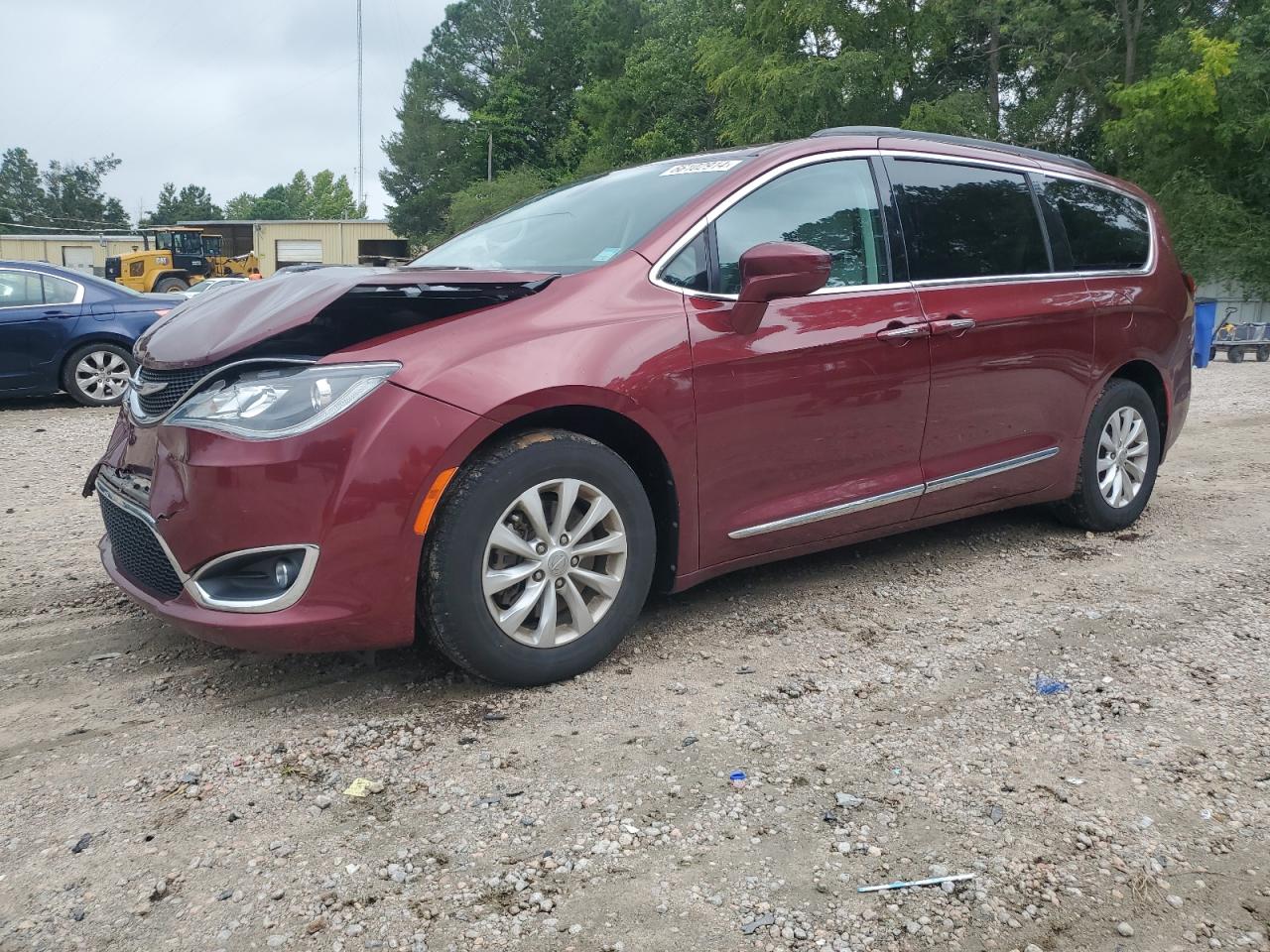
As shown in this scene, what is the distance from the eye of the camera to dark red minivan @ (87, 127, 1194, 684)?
9.44 feet

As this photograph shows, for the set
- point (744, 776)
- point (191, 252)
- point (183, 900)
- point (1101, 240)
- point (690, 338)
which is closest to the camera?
point (183, 900)

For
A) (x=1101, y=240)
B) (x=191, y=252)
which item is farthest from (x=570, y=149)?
(x=1101, y=240)

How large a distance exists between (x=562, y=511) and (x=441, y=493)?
38 cm

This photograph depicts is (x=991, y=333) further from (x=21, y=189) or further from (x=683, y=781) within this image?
(x=21, y=189)

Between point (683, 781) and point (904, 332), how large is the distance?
80.2 inches

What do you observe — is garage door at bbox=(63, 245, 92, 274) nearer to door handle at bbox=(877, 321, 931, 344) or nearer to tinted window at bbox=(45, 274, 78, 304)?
tinted window at bbox=(45, 274, 78, 304)

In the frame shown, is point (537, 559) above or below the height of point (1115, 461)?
below

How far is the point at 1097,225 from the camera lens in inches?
196

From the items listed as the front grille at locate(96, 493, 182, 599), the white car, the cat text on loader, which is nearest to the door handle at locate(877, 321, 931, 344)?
the white car

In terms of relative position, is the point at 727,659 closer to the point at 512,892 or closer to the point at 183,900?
the point at 512,892

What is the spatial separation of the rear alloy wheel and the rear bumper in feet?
26.0

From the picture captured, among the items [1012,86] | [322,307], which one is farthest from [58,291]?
[1012,86]

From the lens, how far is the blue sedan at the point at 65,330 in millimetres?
9625

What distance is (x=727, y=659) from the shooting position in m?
3.49
